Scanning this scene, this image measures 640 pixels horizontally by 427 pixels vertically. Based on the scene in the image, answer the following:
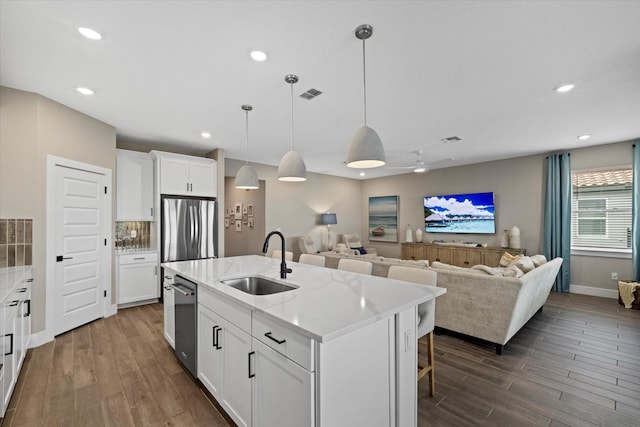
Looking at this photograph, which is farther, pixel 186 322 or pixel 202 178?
pixel 202 178

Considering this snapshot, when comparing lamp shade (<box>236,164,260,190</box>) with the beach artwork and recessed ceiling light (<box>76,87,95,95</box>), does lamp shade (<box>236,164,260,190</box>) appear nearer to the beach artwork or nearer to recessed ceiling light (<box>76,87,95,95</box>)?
recessed ceiling light (<box>76,87,95,95</box>)

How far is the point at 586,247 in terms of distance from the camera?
5.25m

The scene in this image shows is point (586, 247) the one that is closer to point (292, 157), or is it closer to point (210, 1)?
point (292, 157)

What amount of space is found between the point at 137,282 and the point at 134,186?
1.51 m

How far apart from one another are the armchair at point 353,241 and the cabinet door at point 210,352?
5.94m

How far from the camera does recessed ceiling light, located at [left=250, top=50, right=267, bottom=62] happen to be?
7.29ft

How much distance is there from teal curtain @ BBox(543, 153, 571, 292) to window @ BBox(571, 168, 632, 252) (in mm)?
220

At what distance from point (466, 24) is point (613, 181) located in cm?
524

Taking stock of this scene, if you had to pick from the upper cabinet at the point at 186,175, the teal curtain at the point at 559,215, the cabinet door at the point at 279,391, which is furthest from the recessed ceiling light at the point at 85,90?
the teal curtain at the point at 559,215

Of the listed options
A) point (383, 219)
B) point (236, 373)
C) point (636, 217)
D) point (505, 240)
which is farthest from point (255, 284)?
point (383, 219)

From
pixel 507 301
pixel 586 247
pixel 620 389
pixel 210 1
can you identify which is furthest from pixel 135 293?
pixel 586 247

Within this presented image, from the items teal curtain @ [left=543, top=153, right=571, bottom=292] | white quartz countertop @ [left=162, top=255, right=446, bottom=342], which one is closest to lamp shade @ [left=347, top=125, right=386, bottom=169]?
white quartz countertop @ [left=162, top=255, right=446, bottom=342]

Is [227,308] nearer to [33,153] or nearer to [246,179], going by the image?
[246,179]

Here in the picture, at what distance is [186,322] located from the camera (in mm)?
2428
